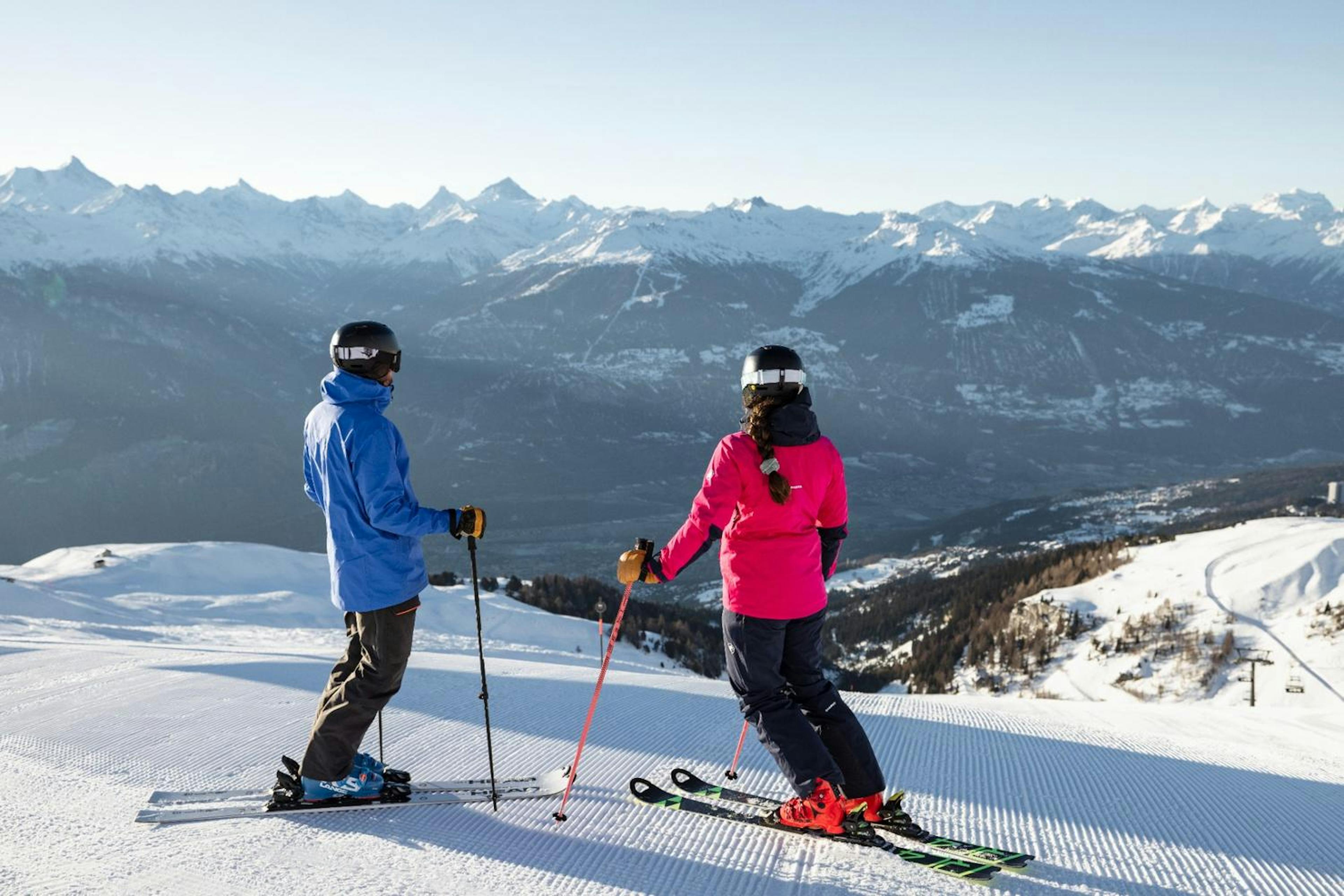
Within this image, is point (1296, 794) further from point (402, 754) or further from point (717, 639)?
point (717, 639)

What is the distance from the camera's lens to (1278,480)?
181500 millimetres

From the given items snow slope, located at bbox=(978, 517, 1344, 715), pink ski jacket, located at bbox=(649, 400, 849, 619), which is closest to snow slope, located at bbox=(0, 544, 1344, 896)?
pink ski jacket, located at bbox=(649, 400, 849, 619)

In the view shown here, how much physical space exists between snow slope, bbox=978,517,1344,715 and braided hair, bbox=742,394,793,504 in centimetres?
2187

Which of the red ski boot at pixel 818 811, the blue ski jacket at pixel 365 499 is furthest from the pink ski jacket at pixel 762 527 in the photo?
the blue ski jacket at pixel 365 499

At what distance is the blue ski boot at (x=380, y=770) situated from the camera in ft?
14.4

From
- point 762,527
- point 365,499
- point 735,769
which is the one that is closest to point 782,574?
point 762,527

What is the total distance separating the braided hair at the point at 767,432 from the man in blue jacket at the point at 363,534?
1288mm

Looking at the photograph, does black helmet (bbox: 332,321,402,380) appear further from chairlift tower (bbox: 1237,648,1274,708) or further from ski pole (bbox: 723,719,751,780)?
chairlift tower (bbox: 1237,648,1274,708)

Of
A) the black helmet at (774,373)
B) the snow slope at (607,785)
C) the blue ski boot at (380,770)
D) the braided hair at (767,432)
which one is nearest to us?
the snow slope at (607,785)

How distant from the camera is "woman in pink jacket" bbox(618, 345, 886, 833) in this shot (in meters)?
3.87

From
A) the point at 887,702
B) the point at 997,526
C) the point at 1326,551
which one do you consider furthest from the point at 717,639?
the point at 997,526

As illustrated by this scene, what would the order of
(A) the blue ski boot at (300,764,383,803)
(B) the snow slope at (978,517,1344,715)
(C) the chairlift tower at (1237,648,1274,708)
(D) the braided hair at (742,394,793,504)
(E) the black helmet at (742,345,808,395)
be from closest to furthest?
1. (D) the braided hair at (742,394,793,504)
2. (E) the black helmet at (742,345,808,395)
3. (A) the blue ski boot at (300,764,383,803)
4. (C) the chairlift tower at (1237,648,1274,708)
5. (B) the snow slope at (978,517,1344,715)

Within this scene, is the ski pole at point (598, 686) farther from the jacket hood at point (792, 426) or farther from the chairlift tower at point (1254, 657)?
the chairlift tower at point (1254, 657)

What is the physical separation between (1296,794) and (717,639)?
39.3m
